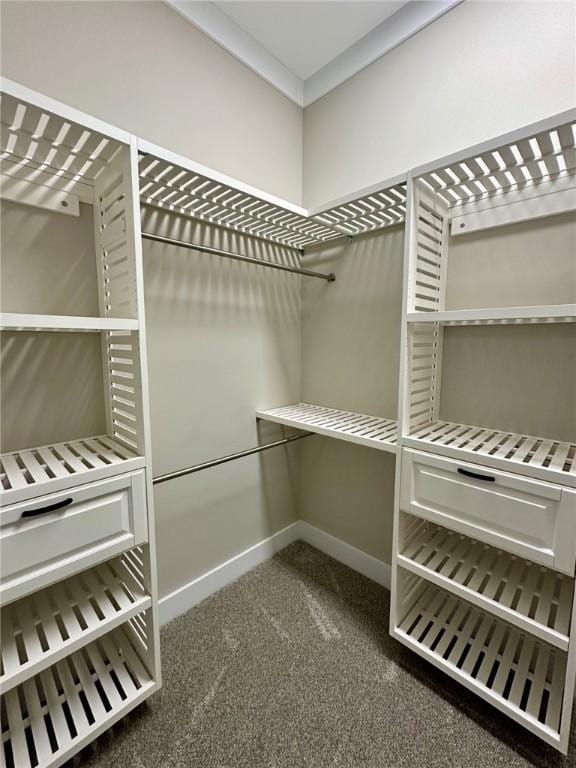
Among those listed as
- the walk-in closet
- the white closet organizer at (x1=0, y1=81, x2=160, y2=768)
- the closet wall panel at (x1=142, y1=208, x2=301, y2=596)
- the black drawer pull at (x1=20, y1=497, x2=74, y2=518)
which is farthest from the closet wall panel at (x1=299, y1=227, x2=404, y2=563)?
the black drawer pull at (x1=20, y1=497, x2=74, y2=518)

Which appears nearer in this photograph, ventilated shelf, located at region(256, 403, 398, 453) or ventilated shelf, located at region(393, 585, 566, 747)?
ventilated shelf, located at region(393, 585, 566, 747)

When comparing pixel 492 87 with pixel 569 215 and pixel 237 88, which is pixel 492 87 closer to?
pixel 569 215

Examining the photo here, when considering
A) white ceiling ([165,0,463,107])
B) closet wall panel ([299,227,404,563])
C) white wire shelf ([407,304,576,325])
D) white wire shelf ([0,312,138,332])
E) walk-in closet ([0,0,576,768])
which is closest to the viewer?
white wire shelf ([0,312,138,332])

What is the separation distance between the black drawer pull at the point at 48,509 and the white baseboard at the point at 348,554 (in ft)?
4.80

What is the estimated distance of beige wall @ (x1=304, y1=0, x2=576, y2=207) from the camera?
3.68 feet

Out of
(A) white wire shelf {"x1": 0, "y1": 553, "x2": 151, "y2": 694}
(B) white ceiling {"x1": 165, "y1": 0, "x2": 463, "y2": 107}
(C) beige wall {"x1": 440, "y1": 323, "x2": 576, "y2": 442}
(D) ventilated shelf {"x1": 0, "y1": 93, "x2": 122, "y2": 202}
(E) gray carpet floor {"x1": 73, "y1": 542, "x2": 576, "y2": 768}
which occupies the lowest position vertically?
(E) gray carpet floor {"x1": 73, "y1": 542, "x2": 576, "y2": 768}

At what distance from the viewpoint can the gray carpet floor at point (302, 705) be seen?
1024mm

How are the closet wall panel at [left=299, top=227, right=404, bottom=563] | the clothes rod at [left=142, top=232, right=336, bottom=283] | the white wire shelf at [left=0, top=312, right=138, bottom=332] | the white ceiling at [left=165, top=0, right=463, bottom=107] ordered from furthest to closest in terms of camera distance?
the closet wall panel at [left=299, top=227, right=404, bottom=563]
the white ceiling at [left=165, top=0, right=463, bottom=107]
the clothes rod at [left=142, top=232, right=336, bottom=283]
the white wire shelf at [left=0, top=312, right=138, bottom=332]

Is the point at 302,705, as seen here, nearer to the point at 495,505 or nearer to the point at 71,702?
the point at 71,702

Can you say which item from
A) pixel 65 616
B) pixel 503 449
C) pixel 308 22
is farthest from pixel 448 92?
pixel 65 616

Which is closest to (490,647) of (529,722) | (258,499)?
(529,722)

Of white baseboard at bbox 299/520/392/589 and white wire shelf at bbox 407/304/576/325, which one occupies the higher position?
white wire shelf at bbox 407/304/576/325

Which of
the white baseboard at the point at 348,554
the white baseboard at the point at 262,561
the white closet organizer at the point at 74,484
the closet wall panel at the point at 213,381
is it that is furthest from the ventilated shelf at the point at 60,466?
the white baseboard at the point at 348,554

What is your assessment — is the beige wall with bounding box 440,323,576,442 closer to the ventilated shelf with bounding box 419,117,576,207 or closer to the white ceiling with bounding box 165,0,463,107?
the ventilated shelf with bounding box 419,117,576,207
